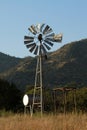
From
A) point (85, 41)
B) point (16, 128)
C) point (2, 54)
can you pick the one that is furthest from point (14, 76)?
point (16, 128)

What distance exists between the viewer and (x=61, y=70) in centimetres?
9250

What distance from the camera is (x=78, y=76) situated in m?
89.8

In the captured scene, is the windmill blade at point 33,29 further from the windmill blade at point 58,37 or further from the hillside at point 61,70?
the hillside at point 61,70

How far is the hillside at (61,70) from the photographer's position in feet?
283

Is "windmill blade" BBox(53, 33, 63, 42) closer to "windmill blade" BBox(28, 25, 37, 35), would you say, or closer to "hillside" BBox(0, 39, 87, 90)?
"windmill blade" BBox(28, 25, 37, 35)

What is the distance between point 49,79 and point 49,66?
12363mm

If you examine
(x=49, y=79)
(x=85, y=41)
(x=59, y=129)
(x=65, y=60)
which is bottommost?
(x=59, y=129)

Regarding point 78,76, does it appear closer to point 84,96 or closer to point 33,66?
point 33,66

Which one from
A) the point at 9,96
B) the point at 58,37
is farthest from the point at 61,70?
the point at 58,37

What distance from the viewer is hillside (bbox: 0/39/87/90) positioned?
86375mm

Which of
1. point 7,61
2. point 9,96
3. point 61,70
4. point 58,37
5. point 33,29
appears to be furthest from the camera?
point 7,61

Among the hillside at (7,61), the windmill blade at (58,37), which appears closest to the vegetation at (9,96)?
the windmill blade at (58,37)

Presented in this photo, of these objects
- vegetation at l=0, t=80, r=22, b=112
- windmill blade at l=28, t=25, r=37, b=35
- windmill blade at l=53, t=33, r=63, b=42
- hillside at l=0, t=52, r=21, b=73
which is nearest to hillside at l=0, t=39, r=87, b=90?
hillside at l=0, t=52, r=21, b=73

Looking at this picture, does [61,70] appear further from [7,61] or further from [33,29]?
[33,29]
